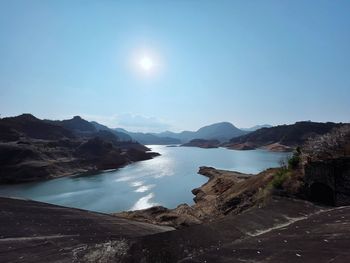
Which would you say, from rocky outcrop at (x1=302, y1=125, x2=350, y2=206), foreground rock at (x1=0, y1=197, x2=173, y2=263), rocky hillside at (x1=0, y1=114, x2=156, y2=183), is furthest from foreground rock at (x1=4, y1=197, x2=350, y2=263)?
rocky hillside at (x1=0, y1=114, x2=156, y2=183)

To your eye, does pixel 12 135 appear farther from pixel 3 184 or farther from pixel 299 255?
pixel 299 255

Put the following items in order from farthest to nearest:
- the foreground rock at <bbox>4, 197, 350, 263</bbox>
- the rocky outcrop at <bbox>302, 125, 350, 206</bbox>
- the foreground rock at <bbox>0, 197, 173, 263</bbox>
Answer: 1. the rocky outcrop at <bbox>302, 125, 350, 206</bbox>
2. the foreground rock at <bbox>0, 197, 173, 263</bbox>
3. the foreground rock at <bbox>4, 197, 350, 263</bbox>

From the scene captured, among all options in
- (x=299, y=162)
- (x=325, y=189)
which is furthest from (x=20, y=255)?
(x=299, y=162)

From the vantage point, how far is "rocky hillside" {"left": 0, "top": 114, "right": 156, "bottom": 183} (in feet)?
286

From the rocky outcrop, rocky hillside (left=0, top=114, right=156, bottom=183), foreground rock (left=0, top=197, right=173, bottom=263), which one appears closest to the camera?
foreground rock (left=0, top=197, right=173, bottom=263)

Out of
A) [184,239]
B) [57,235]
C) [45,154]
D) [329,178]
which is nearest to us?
[184,239]

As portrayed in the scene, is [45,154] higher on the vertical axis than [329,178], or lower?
higher

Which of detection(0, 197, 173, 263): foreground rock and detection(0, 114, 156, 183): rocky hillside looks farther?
detection(0, 114, 156, 183): rocky hillside

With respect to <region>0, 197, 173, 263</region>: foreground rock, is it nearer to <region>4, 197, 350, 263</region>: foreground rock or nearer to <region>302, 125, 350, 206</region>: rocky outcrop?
<region>4, 197, 350, 263</region>: foreground rock

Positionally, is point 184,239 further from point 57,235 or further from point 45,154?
point 45,154

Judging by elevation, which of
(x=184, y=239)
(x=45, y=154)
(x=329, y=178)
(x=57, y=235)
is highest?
(x=45, y=154)

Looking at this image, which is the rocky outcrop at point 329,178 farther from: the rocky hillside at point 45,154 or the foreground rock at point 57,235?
the rocky hillside at point 45,154

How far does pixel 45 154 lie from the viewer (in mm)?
103500

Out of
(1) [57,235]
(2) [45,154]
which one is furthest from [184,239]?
(2) [45,154]
